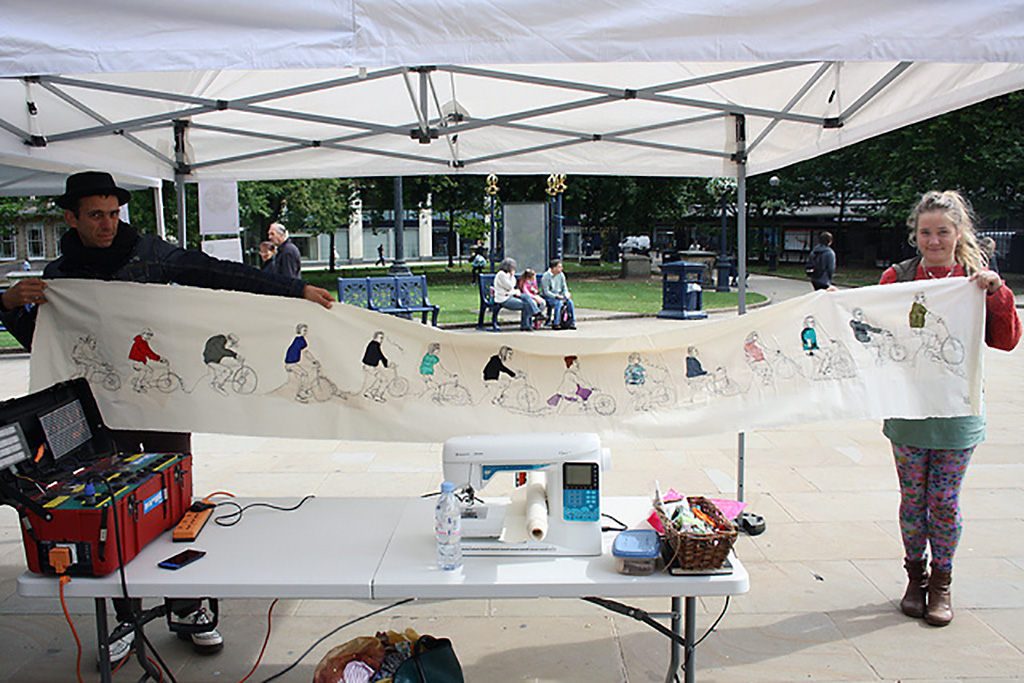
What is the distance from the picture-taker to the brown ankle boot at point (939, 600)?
363cm

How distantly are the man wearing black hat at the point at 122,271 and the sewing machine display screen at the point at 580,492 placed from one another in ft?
4.85

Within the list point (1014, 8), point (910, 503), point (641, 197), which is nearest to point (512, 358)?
point (910, 503)

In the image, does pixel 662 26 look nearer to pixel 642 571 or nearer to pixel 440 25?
pixel 440 25

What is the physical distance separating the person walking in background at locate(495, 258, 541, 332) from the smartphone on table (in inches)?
467

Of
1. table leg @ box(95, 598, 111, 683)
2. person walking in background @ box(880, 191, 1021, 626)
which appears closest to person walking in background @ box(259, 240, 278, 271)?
table leg @ box(95, 598, 111, 683)

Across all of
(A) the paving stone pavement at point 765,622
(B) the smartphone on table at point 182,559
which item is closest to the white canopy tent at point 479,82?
(B) the smartphone on table at point 182,559

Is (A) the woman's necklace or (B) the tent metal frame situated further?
(B) the tent metal frame

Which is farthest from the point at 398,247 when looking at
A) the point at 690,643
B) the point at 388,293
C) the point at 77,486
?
the point at 690,643

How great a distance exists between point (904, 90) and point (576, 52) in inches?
95.4

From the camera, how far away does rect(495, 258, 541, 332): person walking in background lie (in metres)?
14.5

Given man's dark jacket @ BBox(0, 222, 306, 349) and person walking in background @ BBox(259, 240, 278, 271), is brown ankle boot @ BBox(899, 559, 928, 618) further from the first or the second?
person walking in background @ BBox(259, 240, 278, 271)

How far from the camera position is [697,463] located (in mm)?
6500

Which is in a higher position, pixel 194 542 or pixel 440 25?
pixel 440 25

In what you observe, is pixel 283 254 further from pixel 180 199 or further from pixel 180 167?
pixel 180 167
